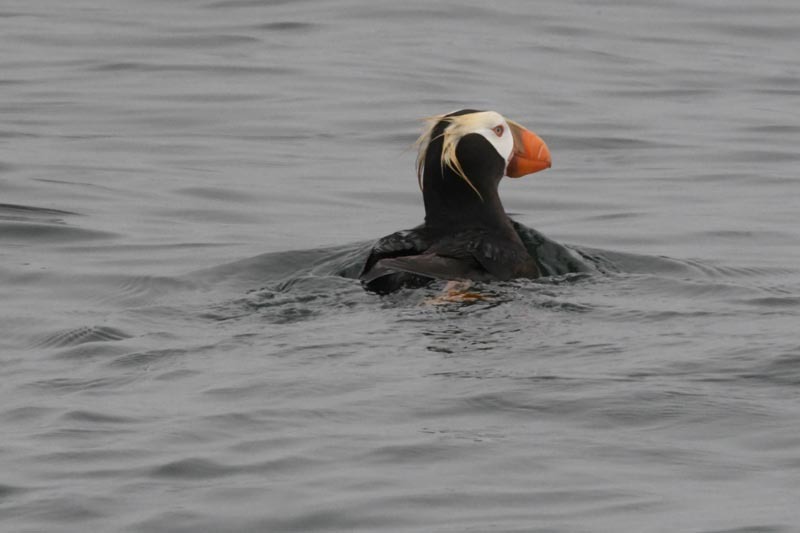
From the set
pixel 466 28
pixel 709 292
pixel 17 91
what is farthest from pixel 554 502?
pixel 466 28

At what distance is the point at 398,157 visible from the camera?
1212 centimetres

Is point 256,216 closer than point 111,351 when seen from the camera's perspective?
No

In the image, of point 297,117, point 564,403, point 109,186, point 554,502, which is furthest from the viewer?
point 297,117

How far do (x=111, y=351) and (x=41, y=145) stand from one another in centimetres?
583

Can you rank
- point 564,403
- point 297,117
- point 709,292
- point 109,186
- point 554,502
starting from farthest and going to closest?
point 297,117, point 109,186, point 709,292, point 564,403, point 554,502

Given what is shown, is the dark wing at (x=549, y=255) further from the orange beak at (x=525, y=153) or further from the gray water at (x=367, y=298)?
the orange beak at (x=525, y=153)

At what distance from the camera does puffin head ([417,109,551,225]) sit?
794cm

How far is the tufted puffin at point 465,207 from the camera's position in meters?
7.36

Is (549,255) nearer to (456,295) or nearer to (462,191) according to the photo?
(462,191)

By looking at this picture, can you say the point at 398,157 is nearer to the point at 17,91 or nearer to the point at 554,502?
the point at 17,91

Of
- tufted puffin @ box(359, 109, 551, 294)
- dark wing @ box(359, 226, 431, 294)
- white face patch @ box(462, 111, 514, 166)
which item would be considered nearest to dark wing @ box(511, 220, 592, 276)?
tufted puffin @ box(359, 109, 551, 294)

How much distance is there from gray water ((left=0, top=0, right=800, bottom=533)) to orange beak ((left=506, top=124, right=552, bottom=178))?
25.2 inches

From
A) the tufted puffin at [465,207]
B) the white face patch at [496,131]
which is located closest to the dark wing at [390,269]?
the tufted puffin at [465,207]

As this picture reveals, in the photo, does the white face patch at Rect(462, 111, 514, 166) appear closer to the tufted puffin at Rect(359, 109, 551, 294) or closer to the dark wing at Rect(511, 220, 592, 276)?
the tufted puffin at Rect(359, 109, 551, 294)
